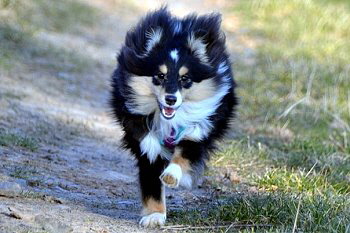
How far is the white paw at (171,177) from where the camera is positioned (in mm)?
4941

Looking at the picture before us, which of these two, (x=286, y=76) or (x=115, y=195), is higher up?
(x=115, y=195)

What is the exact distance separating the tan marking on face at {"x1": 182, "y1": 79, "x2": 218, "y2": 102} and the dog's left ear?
0.47ft

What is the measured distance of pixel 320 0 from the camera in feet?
48.5

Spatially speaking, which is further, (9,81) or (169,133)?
(9,81)

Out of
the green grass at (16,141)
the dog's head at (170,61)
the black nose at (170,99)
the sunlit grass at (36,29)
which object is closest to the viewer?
the black nose at (170,99)

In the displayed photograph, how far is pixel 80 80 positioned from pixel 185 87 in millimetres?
5220

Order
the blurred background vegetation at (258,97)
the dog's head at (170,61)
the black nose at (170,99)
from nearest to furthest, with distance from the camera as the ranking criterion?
1. the black nose at (170,99)
2. the dog's head at (170,61)
3. the blurred background vegetation at (258,97)

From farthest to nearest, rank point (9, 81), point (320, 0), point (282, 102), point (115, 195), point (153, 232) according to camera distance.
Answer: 1. point (320, 0)
2. point (282, 102)
3. point (9, 81)
4. point (115, 195)
5. point (153, 232)

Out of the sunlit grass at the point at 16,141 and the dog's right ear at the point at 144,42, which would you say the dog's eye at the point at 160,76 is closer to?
the dog's right ear at the point at 144,42

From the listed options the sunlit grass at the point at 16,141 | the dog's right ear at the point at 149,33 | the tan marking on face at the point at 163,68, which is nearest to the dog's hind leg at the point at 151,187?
the tan marking on face at the point at 163,68

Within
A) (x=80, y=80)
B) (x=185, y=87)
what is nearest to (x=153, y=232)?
(x=185, y=87)

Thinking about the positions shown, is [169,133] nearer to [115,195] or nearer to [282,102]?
[115,195]

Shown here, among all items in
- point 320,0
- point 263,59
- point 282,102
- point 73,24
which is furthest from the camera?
point 320,0

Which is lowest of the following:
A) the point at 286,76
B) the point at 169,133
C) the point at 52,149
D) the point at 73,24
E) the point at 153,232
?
the point at 73,24
